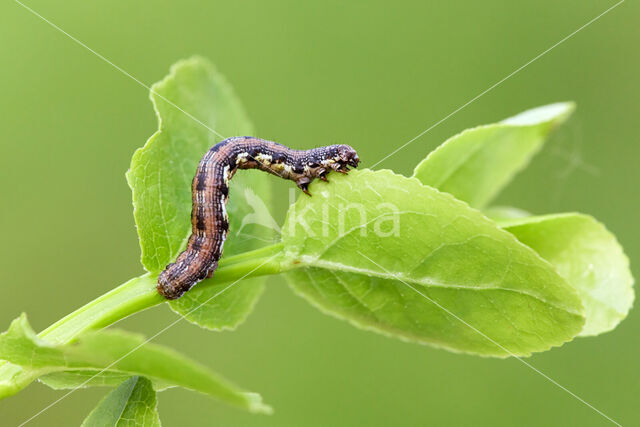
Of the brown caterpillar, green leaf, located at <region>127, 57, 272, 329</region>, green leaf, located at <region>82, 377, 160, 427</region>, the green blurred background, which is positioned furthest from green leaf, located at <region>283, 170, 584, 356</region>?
the green blurred background

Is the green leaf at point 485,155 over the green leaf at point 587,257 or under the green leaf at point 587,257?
over

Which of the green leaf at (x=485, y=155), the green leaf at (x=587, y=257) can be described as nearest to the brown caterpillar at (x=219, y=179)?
the green leaf at (x=485, y=155)

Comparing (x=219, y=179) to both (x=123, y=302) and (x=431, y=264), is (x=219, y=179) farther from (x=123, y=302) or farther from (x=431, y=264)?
(x=431, y=264)

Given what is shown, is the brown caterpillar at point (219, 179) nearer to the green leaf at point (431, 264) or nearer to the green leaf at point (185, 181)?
the green leaf at point (185, 181)

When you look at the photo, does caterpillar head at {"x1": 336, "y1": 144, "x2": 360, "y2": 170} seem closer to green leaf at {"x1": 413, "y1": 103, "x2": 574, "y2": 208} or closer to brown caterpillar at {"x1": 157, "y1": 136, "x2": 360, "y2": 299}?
brown caterpillar at {"x1": 157, "y1": 136, "x2": 360, "y2": 299}

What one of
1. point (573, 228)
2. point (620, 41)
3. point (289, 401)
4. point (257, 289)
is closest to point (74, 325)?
point (257, 289)

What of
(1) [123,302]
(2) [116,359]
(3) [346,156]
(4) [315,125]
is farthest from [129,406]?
(4) [315,125]
